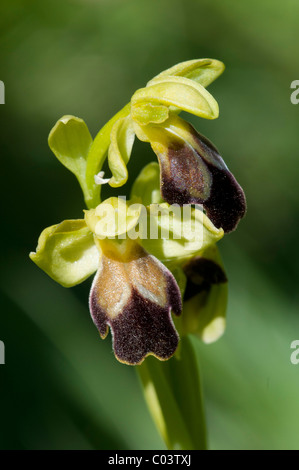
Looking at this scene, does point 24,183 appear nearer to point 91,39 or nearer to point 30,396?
point 91,39

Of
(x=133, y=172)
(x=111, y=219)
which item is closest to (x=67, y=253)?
(x=111, y=219)

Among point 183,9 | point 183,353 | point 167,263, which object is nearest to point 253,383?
point 183,353

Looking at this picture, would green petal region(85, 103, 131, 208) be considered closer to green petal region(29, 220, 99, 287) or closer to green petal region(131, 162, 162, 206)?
green petal region(29, 220, 99, 287)

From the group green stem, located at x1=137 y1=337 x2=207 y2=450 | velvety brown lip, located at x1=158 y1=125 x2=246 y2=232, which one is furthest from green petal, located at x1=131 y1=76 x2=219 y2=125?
green stem, located at x1=137 y1=337 x2=207 y2=450

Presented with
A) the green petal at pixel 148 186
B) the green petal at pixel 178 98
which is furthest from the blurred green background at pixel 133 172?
the green petal at pixel 178 98

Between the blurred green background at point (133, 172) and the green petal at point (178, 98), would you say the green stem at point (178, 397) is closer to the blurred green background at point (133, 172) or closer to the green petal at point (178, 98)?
the blurred green background at point (133, 172)
